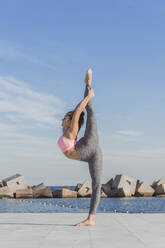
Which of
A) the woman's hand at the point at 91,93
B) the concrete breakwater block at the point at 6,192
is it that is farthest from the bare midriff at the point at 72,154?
the concrete breakwater block at the point at 6,192

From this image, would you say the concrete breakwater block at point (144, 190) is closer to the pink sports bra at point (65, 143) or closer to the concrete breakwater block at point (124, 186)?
the concrete breakwater block at point (124, 186)

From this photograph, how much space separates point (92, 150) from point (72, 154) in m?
0.29

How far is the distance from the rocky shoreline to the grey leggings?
129ft

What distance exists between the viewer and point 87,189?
45656 millimetres

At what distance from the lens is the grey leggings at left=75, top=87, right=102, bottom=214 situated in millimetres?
5445

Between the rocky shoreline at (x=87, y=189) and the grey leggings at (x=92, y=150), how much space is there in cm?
3927

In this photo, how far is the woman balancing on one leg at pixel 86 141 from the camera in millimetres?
5363
